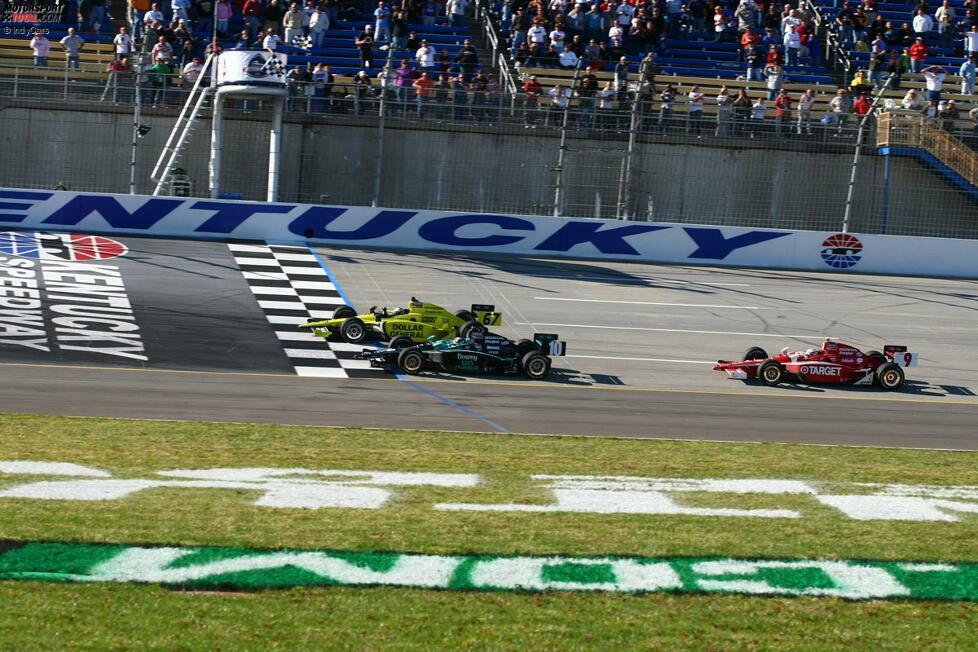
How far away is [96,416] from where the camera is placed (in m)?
13.8

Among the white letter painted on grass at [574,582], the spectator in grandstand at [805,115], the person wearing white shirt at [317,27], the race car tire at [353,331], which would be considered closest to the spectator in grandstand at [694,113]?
the spectator in grandstand at [805,115]

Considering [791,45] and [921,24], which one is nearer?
[791,45]

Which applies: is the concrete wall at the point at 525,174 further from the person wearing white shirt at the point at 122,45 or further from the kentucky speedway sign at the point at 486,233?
the person wearing white shirt at the point at 122,45

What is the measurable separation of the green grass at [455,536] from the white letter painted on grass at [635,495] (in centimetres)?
21

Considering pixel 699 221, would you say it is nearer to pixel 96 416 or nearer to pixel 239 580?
pixel 96 416

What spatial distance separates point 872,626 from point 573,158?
74.6 feet

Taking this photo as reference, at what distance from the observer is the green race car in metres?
18.9

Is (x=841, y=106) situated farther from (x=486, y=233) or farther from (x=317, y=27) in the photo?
(x=317, y=27)

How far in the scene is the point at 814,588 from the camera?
829cm

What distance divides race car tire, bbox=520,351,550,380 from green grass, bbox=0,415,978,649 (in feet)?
13.0

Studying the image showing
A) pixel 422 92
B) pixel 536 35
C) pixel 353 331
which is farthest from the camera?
pixel 536 35

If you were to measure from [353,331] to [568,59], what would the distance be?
607 inches

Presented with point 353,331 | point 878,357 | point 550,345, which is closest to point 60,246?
point 353,331

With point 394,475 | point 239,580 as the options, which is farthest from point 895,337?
point 239,580
